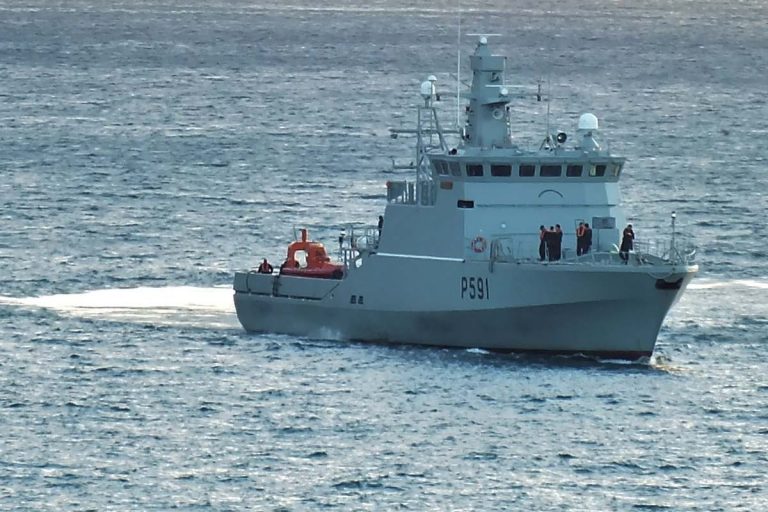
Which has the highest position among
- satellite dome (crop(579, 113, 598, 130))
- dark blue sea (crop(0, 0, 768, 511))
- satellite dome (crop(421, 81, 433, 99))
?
satellite dome (crop(421, 81, 433, 99))

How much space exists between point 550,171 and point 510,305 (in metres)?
4.09

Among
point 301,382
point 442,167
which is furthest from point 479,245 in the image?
point 301,382

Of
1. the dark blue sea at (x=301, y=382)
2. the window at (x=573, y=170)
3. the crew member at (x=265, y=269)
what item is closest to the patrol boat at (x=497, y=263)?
the window at (x=573, y=170)

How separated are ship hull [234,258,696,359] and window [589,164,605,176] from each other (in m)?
3.67

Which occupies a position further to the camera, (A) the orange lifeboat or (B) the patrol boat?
(A) the orange lifeboat

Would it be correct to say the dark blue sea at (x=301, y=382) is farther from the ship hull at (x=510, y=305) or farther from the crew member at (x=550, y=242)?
the crew member at (x=550, y=242)

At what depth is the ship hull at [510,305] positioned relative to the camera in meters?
67.4

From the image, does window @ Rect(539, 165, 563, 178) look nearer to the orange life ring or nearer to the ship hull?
the orange life ring

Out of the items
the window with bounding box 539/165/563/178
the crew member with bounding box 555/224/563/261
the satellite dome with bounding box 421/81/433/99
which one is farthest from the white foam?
the crew member with bounding box 555/224/563/261

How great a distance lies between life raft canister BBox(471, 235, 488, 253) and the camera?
69.2 metres

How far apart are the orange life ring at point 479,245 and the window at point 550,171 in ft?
8.04

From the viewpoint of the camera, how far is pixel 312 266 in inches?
2968

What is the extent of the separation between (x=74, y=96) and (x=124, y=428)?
107985 mm

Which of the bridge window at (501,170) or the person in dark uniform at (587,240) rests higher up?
the bridge window at (501,170)
